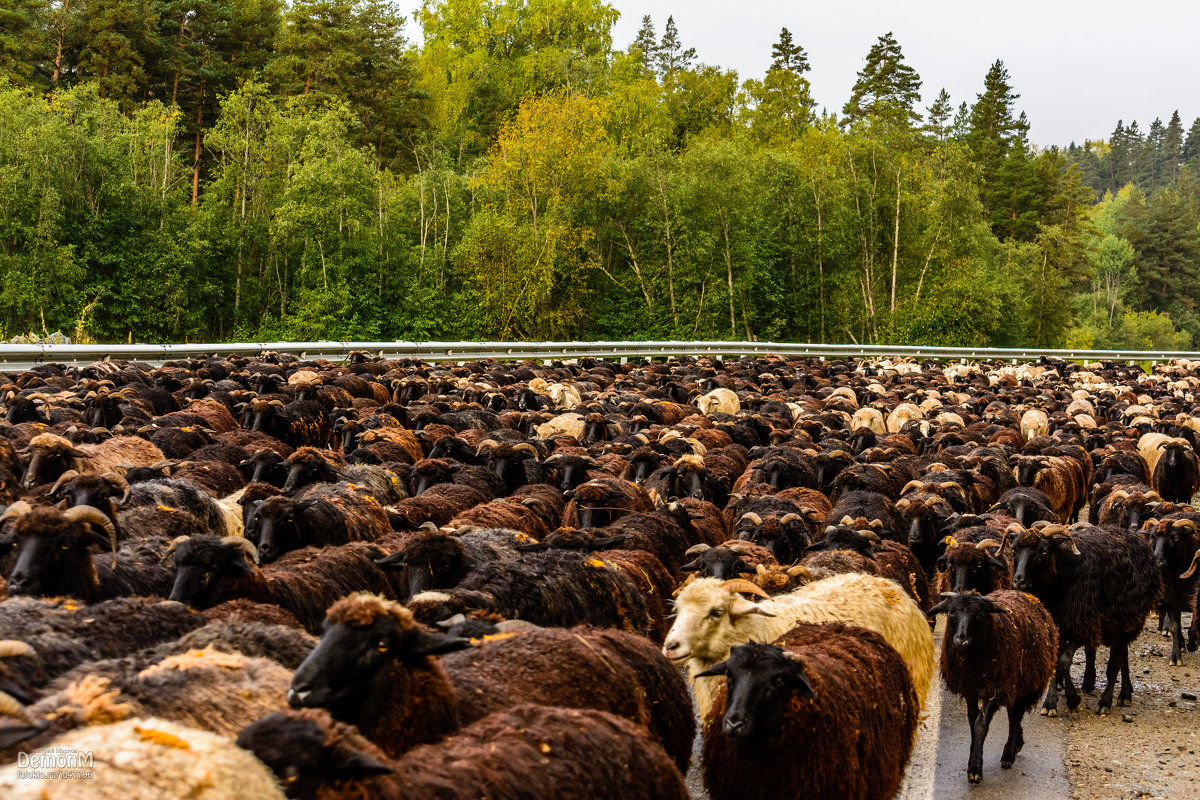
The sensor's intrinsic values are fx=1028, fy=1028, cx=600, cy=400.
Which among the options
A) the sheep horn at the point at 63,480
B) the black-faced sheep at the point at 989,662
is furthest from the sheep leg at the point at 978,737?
the sheep horn at the point at 63,480

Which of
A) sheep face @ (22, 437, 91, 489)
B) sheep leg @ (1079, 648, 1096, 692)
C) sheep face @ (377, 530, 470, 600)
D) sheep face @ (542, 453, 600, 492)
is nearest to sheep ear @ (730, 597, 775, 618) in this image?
sheep face @ (377, 530, 470, 600)

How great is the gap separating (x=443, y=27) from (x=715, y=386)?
5465 cm

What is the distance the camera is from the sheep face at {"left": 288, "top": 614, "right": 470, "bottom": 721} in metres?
4.19

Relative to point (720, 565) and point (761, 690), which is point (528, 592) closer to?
point (720, 565)

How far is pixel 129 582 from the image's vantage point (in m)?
6.75

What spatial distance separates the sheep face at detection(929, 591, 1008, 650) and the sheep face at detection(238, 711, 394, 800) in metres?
5.01

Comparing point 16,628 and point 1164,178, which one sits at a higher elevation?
point 1164,178

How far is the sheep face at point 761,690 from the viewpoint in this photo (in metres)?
5.21

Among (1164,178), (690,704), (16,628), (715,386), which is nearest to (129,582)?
(16,628)

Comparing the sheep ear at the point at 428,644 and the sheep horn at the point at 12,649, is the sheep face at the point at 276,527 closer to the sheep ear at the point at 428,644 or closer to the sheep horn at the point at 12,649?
the sheep horn at the point at 12,649

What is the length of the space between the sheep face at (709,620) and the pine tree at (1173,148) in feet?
Answer: 617

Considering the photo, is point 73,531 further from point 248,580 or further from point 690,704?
point 690,704

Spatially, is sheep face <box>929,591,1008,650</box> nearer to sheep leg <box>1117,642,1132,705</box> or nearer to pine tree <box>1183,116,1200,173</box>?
sheep leg <box>1117,642,1132,705</box>

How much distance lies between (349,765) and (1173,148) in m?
197
